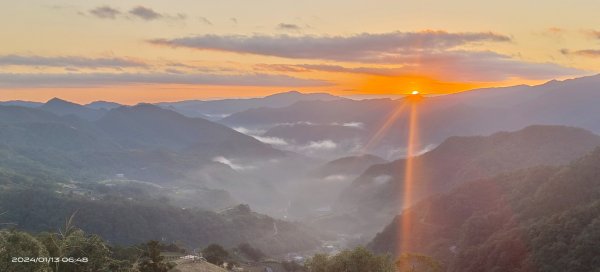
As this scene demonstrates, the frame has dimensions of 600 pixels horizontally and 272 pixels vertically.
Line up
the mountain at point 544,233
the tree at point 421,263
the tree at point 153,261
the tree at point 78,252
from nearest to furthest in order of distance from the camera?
the tree at point 78,252 → the tree at point 153,261 → the tree at point 421,263 → the mountain at point 544,233

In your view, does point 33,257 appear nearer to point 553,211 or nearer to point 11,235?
point 11,235

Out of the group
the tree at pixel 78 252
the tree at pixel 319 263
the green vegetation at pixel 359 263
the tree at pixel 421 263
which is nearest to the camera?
the tree at pixel 78 252

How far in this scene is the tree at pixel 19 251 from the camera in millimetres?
28500

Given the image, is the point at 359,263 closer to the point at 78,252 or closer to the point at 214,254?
the point at 78,252

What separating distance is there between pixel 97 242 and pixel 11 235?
7.10 metres

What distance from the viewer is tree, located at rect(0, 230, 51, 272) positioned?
93.5 feet

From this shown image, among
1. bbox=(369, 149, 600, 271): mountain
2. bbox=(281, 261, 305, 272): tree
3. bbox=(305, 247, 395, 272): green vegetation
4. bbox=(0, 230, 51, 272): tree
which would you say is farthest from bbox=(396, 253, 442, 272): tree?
bbox=(0, 230, 51, 272): tree

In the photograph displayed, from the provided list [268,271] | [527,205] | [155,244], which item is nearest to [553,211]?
[527,205]

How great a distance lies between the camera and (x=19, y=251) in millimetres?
29188

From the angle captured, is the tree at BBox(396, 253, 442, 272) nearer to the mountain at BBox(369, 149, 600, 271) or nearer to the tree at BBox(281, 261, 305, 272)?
the mountain at BBox(369, 149, 600, 271)

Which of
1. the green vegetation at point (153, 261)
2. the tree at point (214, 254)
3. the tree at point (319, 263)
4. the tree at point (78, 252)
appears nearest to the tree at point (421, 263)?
the tree at point (319, 263)

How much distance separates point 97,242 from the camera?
3581 centimetres

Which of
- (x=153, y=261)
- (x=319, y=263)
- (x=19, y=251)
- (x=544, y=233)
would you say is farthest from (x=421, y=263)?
(x=19, y=251)

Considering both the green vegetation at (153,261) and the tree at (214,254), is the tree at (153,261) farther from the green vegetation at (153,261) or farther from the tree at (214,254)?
the tree at (214,254)
